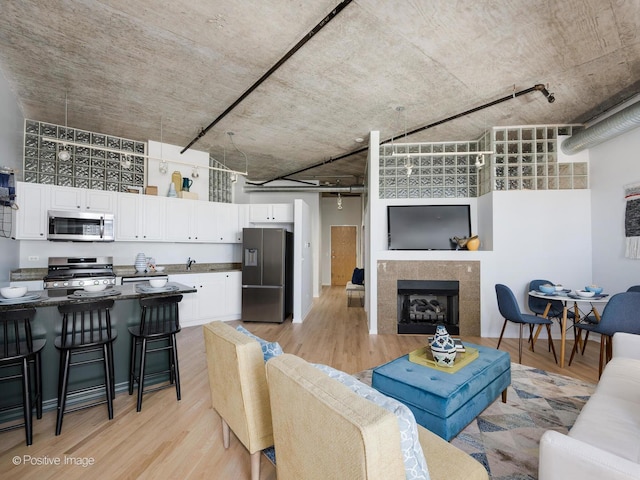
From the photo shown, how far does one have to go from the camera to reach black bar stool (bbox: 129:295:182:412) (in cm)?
232

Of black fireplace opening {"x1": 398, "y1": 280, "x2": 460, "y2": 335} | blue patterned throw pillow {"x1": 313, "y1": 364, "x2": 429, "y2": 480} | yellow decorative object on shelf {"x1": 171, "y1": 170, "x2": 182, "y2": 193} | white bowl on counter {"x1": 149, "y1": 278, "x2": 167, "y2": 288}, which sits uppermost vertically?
yellow decorative object on shelf {"x1": 171, "y1": 170, "x2": 182, "y2": 193}

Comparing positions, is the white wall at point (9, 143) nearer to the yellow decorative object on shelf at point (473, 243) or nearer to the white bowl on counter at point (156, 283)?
the white bowl on counter at point (156, 283)

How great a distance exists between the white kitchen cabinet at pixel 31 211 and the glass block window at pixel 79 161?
346mm

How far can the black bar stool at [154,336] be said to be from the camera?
2324 mm

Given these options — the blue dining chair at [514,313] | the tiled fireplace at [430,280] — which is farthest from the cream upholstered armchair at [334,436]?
the tiled fireplace at [430,280]

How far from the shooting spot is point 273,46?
265 cm

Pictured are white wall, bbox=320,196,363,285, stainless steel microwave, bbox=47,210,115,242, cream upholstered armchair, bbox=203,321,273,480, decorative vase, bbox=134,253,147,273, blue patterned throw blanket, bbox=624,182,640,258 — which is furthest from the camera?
white wall, bbox=320,196,363,285

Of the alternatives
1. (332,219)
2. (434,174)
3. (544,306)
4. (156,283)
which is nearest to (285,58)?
(156,283)

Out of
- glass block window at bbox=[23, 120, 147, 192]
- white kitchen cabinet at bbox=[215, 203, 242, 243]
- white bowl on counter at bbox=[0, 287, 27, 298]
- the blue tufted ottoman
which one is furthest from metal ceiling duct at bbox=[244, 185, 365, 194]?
white bowl on counter at bbox=[0, 287, 27, 298]

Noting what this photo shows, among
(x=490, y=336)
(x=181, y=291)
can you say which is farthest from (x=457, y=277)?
(x=181, y=291)

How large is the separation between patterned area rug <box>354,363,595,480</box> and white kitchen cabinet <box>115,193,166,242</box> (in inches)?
148

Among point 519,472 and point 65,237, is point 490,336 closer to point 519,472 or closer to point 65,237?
point 519,472

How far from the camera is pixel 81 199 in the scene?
13.5ft

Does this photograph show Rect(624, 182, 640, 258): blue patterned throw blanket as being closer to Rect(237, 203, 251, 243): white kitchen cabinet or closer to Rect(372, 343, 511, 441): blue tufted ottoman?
Rect(372, 343, 511, 441): blue tufted ottoman
